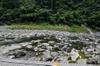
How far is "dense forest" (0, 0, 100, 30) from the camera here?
102 feet

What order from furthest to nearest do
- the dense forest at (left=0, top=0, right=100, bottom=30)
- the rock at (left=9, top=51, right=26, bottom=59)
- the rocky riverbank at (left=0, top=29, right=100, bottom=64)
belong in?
the dense forest at (left=0, top=0, right=100, bottom=30) < the rock at (left=9, top=51, right=26, bottom=59) < the rocky riverbank at (left=0, top=29, right=100, bottom=64)

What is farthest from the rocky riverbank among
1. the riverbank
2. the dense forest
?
the dense forest

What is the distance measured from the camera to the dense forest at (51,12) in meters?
30.9

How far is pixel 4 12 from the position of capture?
32.4m

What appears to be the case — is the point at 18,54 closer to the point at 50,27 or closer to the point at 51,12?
the point at 50,27

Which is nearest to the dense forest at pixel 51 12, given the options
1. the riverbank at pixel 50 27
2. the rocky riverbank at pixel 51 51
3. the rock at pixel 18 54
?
the riverbank at pixel 50 27

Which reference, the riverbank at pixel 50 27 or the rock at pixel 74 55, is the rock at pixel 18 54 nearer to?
the rock at pixel 74 55

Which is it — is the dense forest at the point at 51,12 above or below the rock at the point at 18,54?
below

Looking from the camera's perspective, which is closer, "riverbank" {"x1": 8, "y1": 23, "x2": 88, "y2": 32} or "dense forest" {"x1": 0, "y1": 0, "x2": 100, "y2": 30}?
"riverbank" {"x1": 8, "y1": 23, "x2": 88, "y2": 32}

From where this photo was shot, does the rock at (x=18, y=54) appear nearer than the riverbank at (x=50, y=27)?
Yes

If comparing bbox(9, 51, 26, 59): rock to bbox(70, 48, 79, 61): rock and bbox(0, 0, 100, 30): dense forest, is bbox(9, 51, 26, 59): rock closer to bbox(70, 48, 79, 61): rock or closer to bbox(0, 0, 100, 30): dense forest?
bbox(70, 48, 79, 61): rock

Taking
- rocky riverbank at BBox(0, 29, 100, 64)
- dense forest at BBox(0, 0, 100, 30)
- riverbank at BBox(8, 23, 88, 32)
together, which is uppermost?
rocky riverbank at BBox(0, 29, 100, 64)

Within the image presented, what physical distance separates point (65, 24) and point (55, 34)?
18.0 feet

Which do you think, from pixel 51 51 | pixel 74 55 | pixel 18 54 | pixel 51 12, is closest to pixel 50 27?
pixel 51 12
